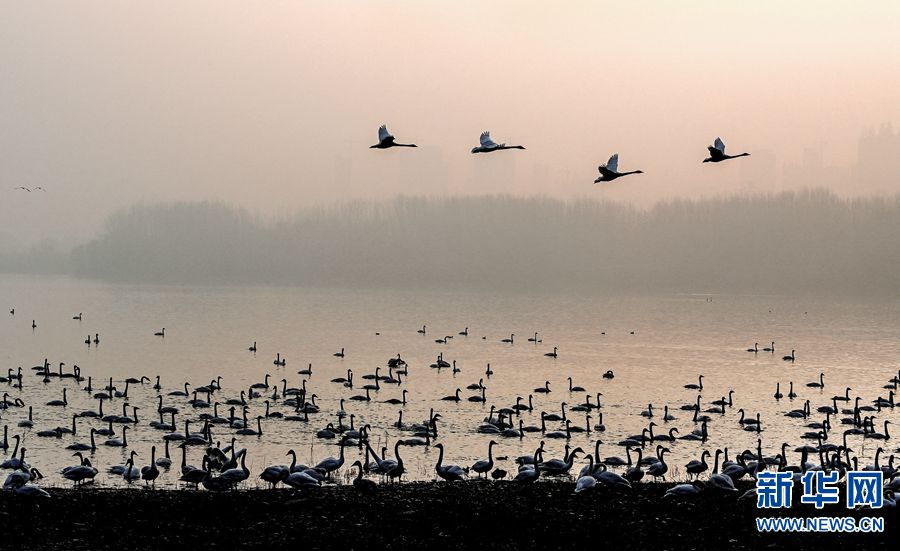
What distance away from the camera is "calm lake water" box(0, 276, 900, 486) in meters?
32.5

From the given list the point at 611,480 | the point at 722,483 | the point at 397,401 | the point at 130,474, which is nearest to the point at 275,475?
the point at 130,474

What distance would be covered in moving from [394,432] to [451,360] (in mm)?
30604

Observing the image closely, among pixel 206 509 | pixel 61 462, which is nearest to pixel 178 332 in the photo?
pixel 61 462

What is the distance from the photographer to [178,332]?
8856 centimetres

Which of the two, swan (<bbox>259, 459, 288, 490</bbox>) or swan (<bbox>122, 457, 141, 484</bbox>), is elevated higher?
swan (<bbox>259, 459, 288, 490</bbox>)

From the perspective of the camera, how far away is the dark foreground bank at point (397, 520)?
693 inches

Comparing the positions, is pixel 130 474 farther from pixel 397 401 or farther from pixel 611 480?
pixel 397 401

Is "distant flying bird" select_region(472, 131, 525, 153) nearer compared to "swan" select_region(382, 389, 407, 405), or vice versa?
"distant flying bird" select_region(472, 131, 525, 153)

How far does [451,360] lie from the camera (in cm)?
6500

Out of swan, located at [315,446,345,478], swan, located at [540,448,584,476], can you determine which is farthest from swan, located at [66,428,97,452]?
swan, located at [540,448,584,476]

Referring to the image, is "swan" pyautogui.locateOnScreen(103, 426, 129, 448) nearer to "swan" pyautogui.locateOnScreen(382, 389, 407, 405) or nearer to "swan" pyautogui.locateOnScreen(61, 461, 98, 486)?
"swan" pyautogui.locateOnScreen(61, 461, 98, 486)

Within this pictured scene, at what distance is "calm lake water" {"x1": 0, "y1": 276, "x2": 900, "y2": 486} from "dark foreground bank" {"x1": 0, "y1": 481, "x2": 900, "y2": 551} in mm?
4997

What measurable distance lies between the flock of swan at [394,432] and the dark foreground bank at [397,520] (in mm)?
1015

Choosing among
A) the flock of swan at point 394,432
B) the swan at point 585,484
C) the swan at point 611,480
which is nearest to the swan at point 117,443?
the flock of swan at point 394,432
